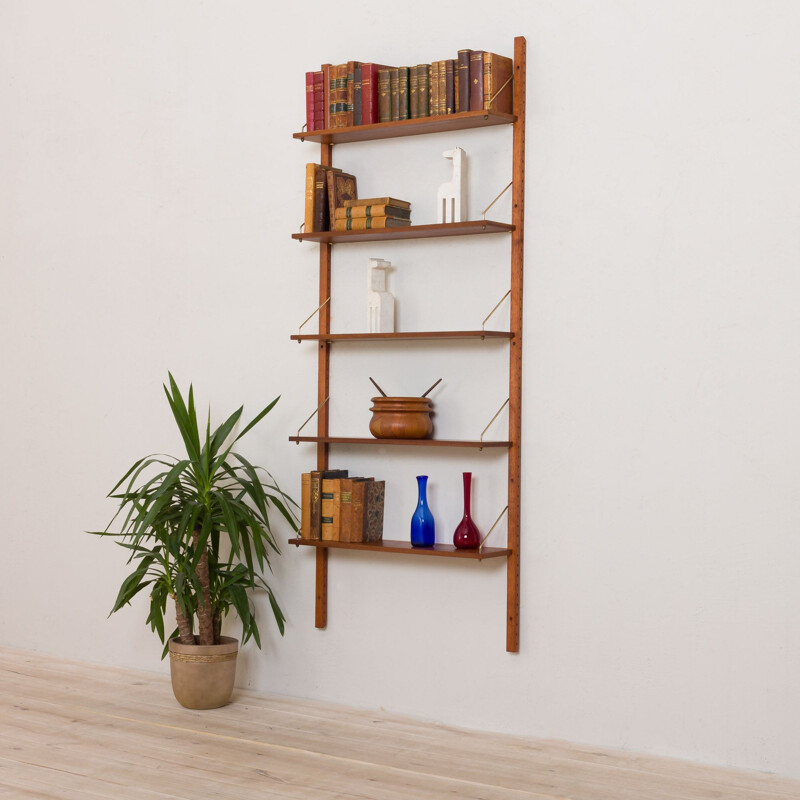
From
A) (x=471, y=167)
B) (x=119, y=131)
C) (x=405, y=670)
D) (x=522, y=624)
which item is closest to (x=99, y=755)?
(x=405, y=670)

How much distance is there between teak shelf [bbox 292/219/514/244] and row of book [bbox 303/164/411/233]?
1.0 inches

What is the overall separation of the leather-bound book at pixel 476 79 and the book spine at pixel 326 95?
1.84ft

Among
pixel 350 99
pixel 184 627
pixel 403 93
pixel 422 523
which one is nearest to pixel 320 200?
pixel 350 99

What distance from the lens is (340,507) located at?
3777mm

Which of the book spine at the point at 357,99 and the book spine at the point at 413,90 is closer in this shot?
the book spine at the point at 413,90

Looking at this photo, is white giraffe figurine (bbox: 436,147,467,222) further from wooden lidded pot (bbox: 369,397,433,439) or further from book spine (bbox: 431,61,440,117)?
wooden lidded pot (bbox: 369,397,433,439)

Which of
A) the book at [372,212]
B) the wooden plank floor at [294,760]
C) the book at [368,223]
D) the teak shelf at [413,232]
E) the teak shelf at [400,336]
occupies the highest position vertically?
the book at [372,212]

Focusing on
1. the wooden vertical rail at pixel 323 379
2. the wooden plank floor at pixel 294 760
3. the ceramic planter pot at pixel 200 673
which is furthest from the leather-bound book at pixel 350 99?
the wooden plank floor at pixel 294 760

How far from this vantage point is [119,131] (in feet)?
15.0

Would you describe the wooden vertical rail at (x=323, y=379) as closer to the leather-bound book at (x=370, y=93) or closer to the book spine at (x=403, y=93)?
the leather-bound book at (x=370, y=93)

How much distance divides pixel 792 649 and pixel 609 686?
23.1 inches

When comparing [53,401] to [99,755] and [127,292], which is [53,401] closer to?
[127,292]

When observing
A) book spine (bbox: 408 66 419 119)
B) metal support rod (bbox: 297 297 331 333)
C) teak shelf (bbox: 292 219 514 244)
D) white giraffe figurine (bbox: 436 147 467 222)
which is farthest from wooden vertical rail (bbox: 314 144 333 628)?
white giraffe figurine (bbox: 436 147 467 222)

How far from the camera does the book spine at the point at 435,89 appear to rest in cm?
363
